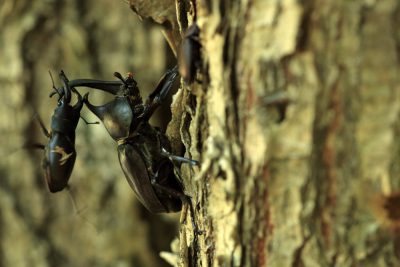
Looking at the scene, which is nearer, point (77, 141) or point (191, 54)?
point (191, 54)

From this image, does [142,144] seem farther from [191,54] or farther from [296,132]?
[296,132]

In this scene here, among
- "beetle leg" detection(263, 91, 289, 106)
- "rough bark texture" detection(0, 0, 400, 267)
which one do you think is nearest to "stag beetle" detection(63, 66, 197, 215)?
"rough bark texture" detection(0, 0, 400, 267)

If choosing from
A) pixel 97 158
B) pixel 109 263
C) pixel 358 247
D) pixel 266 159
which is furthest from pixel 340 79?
pixel 109 263

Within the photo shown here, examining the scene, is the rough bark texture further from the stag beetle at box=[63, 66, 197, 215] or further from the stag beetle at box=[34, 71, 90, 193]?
the stag beetle at box=[34, 71, 90, 193]

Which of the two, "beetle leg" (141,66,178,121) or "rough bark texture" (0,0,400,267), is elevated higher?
"beetle leg" (141,66,178,121)

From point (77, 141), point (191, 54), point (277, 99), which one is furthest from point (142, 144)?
point (77, 141)
